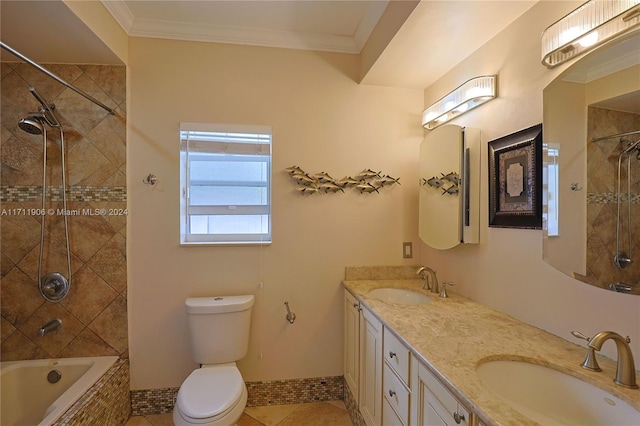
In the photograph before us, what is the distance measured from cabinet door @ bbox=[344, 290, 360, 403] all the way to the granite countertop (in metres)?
0.29

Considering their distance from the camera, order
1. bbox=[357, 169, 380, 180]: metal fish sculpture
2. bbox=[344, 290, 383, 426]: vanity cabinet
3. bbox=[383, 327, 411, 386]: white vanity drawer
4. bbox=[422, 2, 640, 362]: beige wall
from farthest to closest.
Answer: bbox=[357, 169, 380, 180]: metal fish sculpture, bbox=[344, 290, 383, 426]: vanity cabinet, bbox=[383, 327, 411, 386]: white vanity drawer, bbox=[422, 2, 640, 362]: beige wall

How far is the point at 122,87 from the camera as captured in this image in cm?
199

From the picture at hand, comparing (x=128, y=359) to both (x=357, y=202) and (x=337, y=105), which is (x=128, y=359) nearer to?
(x=357, y=202)

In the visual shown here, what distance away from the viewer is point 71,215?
6.47 feet

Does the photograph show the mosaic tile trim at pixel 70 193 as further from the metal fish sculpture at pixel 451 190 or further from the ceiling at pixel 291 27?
the metal fish sculpture at pixel 451 190

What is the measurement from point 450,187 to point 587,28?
971mm

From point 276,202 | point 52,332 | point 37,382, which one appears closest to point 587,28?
point 276,202

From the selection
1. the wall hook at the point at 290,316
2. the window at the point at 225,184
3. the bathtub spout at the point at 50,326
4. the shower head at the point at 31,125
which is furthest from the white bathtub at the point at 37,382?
the shower head at the point at 31,125

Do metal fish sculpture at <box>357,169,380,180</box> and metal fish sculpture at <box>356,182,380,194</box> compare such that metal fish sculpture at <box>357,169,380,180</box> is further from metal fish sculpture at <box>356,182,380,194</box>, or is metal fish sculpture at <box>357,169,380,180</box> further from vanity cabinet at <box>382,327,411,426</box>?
vanity cabinet at <box>382,327,411,426</box>

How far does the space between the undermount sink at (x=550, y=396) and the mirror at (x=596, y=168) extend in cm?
37

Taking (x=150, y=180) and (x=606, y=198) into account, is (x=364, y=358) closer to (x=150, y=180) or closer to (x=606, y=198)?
(x=606, y=198)

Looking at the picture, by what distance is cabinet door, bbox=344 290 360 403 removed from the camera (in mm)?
1915

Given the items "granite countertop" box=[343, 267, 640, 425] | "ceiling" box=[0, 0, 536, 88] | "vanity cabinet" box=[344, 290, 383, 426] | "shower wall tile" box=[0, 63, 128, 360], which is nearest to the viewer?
"granite countertop" box=[343, 267, 640, 425]

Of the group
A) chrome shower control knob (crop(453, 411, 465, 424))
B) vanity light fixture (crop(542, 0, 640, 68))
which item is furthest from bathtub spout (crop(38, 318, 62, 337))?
vanity light fixture (crop(542, 0, 640, 68))
